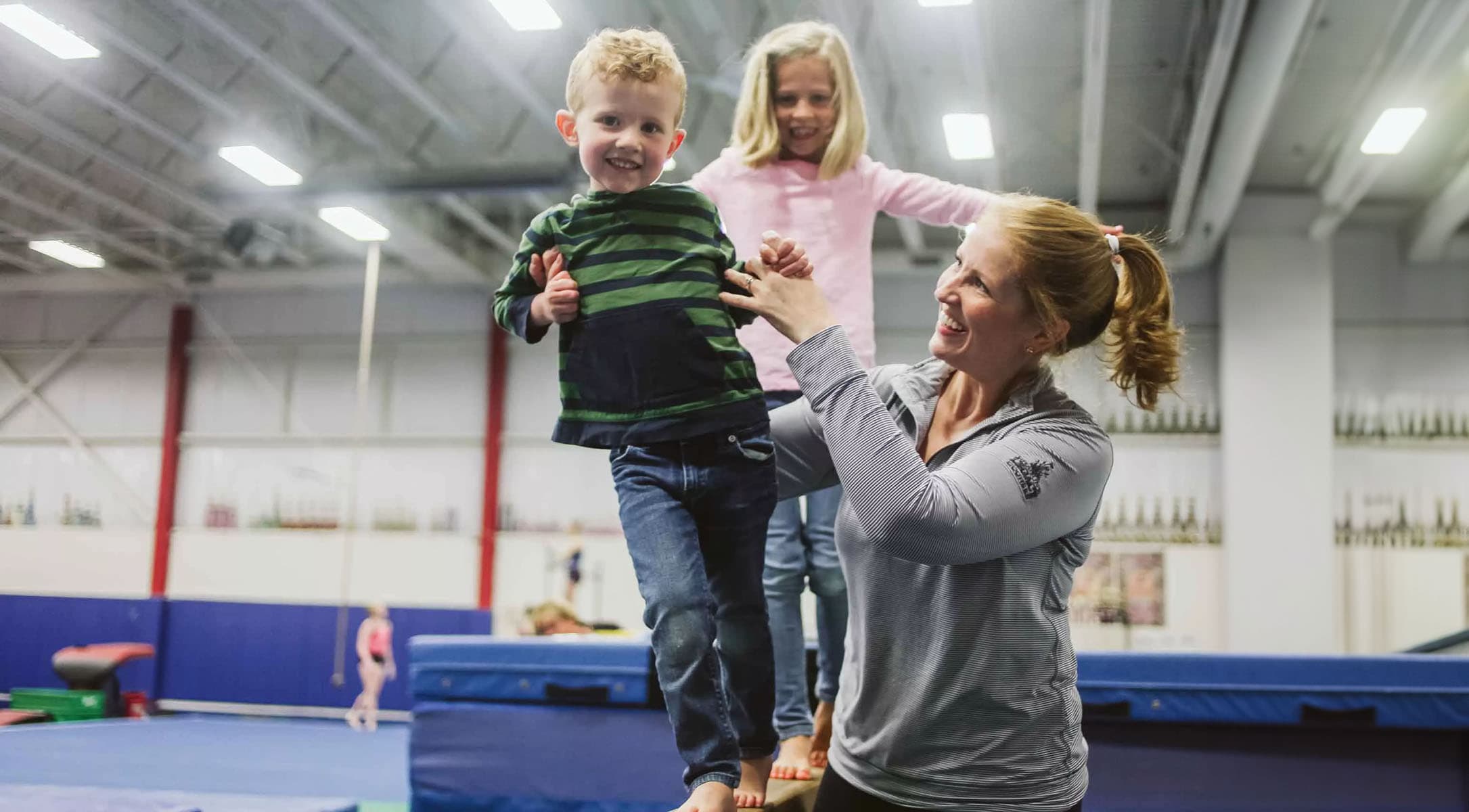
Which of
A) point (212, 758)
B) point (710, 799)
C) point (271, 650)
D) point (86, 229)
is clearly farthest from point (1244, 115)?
point (271, 650)

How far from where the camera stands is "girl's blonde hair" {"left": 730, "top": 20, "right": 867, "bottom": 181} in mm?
1970

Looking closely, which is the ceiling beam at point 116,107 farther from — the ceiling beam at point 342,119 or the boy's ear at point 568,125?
the boy's ear at point 568,125

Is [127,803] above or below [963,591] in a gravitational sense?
below

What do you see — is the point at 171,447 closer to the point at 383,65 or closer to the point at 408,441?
the point at 408,441

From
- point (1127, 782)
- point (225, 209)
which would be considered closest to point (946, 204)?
point (1127, 782)

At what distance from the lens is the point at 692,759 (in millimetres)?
1447

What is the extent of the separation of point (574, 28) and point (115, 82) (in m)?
2.71

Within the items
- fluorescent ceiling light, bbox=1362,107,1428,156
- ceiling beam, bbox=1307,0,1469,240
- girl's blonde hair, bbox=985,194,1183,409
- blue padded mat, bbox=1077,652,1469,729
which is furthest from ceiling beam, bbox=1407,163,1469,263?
girl's blonde hair, bbox=985,194,1183,409

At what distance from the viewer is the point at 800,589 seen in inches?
87.4

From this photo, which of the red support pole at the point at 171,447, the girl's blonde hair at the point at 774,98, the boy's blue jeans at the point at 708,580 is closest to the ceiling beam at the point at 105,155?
the red support pole at the point at 171,447

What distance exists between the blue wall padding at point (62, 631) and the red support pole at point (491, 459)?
2681 mm

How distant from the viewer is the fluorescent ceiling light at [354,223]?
8.11 m

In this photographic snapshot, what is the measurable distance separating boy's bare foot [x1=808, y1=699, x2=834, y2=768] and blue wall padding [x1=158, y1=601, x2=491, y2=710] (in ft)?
23.8

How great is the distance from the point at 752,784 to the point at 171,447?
33.4ft
